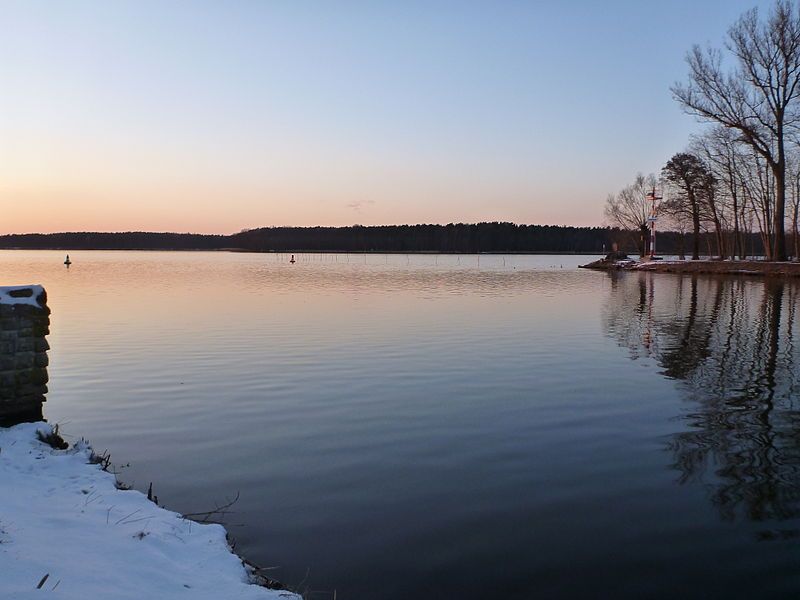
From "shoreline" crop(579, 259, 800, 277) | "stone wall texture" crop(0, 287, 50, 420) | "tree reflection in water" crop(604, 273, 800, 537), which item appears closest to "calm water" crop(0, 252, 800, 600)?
"tree reflection in water" crop(604, 273, 800, 537)

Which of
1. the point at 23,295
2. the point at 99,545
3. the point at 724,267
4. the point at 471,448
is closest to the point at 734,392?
the point at 471,448

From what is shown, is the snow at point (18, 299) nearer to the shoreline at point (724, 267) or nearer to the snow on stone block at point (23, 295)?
the snow on stone block at point (23, 295)

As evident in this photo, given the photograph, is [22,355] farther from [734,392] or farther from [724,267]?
[724,267]

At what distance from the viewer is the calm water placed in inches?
256

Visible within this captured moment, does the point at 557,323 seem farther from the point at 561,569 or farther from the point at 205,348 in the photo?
the point at 561,569

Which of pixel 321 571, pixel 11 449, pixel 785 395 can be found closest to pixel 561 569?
pixel 321 571

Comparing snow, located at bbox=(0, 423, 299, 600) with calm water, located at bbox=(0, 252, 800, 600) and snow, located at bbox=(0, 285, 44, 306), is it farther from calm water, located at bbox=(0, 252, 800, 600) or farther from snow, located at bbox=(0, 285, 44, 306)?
snow, located at bbox=(0, 285, 44, 306)

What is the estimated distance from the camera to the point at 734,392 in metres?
14.2

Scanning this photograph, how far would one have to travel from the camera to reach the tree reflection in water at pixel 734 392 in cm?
850

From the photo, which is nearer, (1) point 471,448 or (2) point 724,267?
(1) point 471,448

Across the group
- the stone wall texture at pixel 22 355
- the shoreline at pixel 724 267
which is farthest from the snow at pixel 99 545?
the shoreline at pixel 724 267

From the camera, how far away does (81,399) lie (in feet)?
45.4

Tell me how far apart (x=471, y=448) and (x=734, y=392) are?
784 cm

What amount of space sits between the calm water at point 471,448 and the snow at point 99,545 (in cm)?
59
